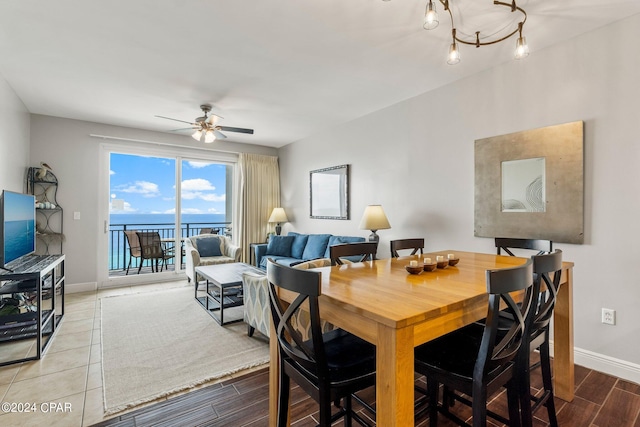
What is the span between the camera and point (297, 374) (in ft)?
4.38

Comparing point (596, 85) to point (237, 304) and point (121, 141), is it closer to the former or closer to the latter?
point (237, 304)

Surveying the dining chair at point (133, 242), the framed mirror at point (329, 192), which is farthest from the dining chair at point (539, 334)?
the dining chair at point (133, 242)

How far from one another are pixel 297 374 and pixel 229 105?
142 inches

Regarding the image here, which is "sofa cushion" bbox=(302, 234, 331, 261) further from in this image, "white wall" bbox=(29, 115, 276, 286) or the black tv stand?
"white wall" bbox=(29, 115, 276, 286)

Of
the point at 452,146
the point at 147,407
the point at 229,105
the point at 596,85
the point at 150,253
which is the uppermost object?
the point at 229,105

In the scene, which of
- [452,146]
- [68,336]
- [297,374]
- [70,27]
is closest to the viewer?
[297,374]

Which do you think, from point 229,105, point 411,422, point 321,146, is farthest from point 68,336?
point 321,146

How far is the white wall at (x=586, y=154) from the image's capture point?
2283 millimetres

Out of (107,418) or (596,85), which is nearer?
(107,418)

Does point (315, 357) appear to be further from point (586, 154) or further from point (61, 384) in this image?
point (586, 154)

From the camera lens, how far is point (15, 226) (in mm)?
2914

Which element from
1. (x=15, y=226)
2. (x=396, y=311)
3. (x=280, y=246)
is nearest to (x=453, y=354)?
(x=396, y=311)

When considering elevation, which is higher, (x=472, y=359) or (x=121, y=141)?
(x=121, y=141)

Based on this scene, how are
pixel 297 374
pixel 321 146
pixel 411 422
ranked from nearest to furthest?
1. pixel 411 422
2. pixel 297 374
3. pixel 321 146
